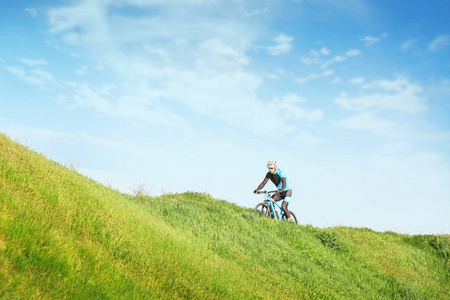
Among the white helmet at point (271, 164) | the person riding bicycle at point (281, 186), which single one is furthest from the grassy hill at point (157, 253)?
the white helmet at point (271, 164)

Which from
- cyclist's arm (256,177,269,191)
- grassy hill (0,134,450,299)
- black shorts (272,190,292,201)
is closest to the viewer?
grassy hill (0,134,450,299)

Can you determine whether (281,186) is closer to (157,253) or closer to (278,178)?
(278,178)

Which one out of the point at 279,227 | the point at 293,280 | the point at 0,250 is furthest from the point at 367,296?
the point at 0,250

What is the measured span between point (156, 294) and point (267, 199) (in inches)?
426

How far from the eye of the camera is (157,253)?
23.1 feet

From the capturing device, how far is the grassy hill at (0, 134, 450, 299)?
476cm

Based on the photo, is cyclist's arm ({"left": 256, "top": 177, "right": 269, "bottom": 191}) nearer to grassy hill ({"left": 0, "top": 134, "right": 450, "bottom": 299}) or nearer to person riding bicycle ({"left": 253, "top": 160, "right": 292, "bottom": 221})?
person riding bicycle ({"left": 253, "top": 160, "right": 292, "bottom": 221})

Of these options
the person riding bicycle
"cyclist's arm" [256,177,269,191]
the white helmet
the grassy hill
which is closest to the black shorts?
the person riding bicycle

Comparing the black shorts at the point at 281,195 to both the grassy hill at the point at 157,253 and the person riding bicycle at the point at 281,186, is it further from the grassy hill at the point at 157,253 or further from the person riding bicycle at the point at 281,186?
the grassy hill at the point at 157,253

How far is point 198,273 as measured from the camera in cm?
704

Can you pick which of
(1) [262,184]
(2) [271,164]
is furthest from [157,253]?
(2) [271,164]

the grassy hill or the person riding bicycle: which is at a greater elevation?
the person riding bicycle

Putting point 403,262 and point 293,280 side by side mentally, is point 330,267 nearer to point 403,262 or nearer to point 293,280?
point 293,280

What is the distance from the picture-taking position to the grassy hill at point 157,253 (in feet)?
15.6
